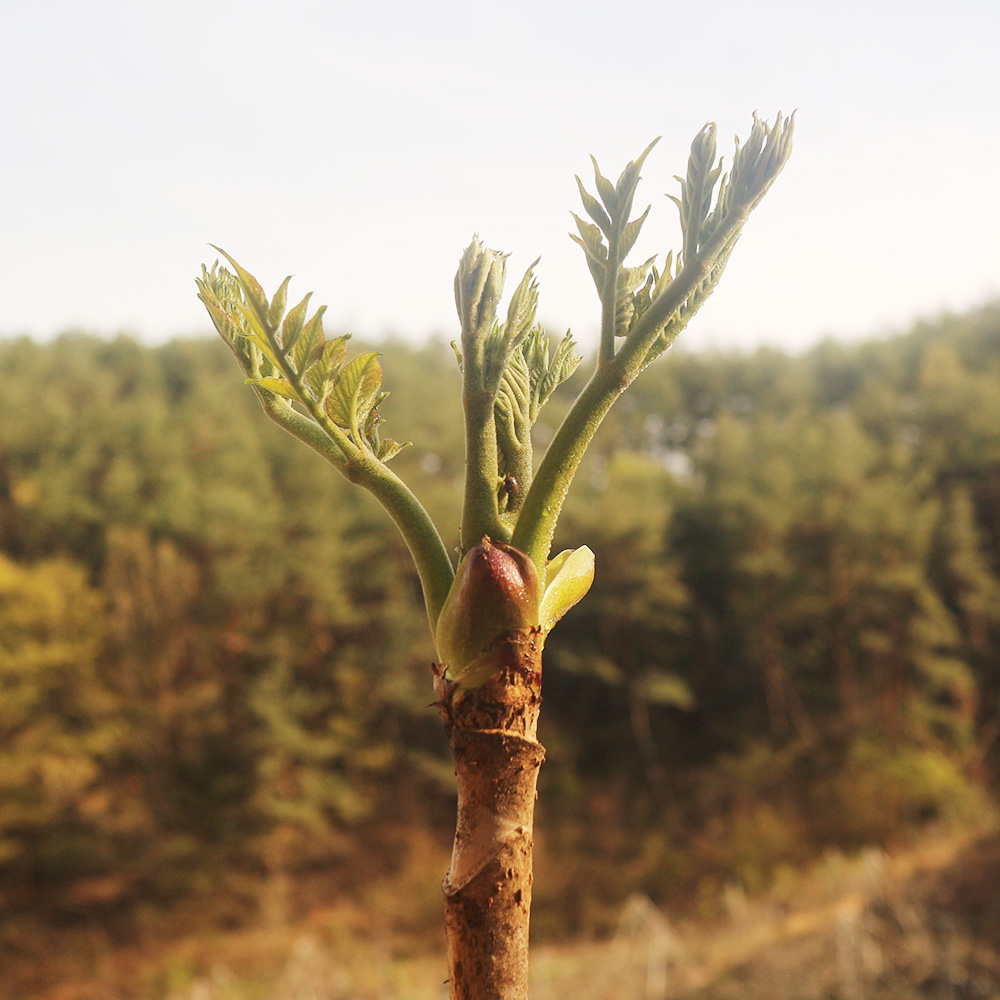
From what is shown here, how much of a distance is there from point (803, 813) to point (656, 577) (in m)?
5.86

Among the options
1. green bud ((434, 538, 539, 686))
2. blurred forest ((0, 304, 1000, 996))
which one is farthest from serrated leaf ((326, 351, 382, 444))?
blurred forest ((0, 304, 1000, 996))

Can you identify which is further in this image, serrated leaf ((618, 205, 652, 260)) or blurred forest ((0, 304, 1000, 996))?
blurred forest ((0, 304, 1000, 996))

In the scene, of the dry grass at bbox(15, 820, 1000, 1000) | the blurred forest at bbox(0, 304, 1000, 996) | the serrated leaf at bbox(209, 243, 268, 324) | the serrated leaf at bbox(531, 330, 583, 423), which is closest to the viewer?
the serrated leaf at bbox(209, 243, 268, 324)

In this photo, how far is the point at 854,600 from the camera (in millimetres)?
20453

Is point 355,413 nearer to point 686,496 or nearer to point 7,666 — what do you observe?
point 7,666

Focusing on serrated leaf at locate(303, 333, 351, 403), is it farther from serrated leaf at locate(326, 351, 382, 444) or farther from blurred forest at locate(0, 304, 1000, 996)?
blurred forest at locate(0, 304, 1000, 996)

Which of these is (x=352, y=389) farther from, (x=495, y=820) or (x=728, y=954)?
(x=728, y=954)

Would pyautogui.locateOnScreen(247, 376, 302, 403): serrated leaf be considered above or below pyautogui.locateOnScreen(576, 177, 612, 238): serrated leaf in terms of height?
below

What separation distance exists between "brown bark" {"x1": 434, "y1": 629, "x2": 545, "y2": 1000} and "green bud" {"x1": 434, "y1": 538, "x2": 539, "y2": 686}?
1 cm

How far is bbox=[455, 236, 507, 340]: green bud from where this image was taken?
63cm

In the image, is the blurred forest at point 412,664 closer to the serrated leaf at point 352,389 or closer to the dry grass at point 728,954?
the dry grass at point 728,954

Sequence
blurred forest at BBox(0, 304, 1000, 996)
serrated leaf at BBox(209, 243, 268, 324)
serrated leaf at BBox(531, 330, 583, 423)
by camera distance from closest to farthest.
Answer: serrated leaf at BBox(209, 243, 268, 324), serrated leaf at BBox(531, 330, 583, 423), blurred forest at BBox(0, 304, 1000, 996)

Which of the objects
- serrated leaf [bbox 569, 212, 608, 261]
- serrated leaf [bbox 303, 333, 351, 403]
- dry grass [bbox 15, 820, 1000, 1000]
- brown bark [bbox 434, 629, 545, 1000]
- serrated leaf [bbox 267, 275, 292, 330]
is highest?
serrated leaf [bbox 569, 212, 608, 261]

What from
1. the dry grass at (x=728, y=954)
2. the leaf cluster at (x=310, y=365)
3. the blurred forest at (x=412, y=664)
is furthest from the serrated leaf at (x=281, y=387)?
the blurred forest at (x=412, y=664)
